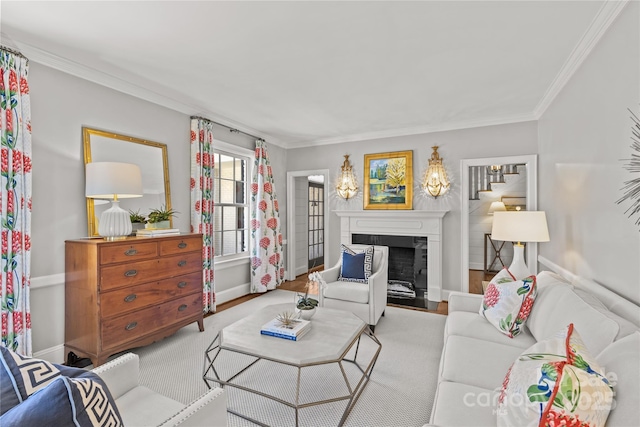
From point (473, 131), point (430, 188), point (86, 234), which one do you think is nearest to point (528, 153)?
point (473, 131)

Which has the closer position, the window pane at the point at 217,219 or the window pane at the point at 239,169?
the window pane at the point at 217,219

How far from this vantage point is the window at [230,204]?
4391 millimetres

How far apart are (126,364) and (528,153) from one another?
184 inches

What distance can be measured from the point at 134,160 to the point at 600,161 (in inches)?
155

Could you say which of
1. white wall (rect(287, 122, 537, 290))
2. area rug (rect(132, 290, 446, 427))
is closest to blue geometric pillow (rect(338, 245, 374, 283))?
area rug (rect(132, 290, 446, 427))

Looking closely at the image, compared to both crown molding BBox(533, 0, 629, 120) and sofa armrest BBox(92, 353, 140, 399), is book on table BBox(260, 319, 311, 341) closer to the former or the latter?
sofa armrest BBox(92, 353, 140, 399)

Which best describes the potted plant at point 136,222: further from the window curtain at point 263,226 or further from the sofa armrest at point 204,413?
the sofa armrest at point 204,413

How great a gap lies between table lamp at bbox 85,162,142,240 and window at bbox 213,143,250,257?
1.61 m

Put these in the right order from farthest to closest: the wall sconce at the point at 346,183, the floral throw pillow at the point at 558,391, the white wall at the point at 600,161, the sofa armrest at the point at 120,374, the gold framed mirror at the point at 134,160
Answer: the wall sconce at the point at 346,183, the gold framed mirror at the point at 134,160, the white wall at the point at 600,161, the sofa armrest at the point at 120,374, the floral throw pillow at the point at 558,391

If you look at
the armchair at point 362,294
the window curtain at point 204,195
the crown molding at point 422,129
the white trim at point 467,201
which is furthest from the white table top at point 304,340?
the crown molding at point 422,129

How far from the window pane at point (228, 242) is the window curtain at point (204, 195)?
518mm

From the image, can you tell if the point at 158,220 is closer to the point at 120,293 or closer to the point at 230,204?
→ the point at 120,293

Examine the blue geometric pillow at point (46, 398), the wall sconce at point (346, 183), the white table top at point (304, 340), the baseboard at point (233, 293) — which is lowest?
the baseboard at point (233, 293)

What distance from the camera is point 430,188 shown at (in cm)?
445
